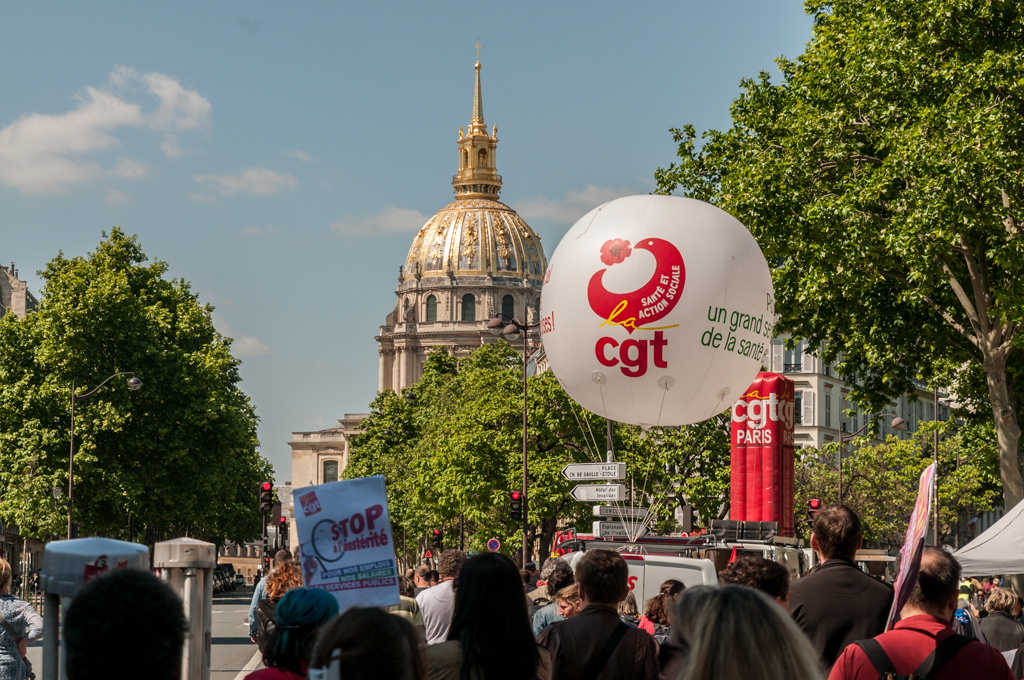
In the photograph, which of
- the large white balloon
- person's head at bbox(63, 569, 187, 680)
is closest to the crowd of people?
person's head at bbox(63, 569, 187, 680)

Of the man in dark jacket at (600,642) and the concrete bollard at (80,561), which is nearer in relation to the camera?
the concrete bollard at (80,561)

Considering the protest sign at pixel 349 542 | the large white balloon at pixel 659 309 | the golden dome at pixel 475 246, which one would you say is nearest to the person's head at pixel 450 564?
the large white balloon at pixel 659 309

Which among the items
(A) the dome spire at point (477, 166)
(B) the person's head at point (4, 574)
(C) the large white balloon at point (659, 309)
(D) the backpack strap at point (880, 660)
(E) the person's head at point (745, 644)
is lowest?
(B) the person's head at point (4, 574)

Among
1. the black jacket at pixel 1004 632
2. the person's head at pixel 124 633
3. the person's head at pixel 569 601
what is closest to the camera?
the person's head at pixel 124 633

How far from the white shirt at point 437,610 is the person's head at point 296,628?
14.5ft

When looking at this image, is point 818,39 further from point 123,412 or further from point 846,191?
point 123,412

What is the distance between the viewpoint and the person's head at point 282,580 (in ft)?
28.1

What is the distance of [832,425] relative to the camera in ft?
252

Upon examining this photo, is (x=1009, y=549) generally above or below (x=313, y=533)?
below

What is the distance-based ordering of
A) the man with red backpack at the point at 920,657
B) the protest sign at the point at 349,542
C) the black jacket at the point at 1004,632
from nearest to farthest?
1. the man with red backpack at the point at 920,657
2. the protest sign at the point at 349,542
3. the black jacket at the point at 1004,632

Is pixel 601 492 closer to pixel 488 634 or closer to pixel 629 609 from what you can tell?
pixel 629 609

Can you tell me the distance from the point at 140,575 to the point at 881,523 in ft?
191

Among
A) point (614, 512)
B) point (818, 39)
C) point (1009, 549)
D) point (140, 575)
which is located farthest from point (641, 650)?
point (818, 39)

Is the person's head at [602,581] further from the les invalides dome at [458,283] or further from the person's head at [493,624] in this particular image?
the les invalides dome at [458,283]
